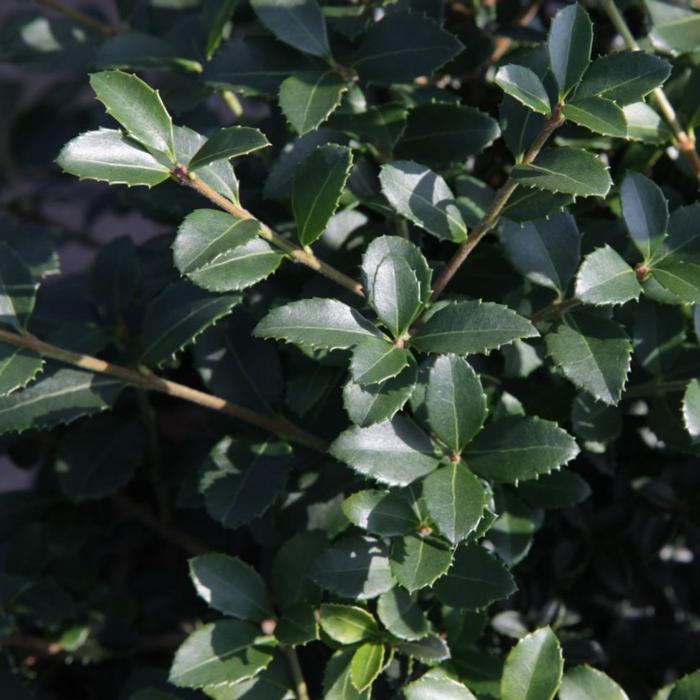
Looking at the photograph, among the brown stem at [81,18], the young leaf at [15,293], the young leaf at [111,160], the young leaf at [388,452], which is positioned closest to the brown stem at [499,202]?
the young leaf at [388,452]

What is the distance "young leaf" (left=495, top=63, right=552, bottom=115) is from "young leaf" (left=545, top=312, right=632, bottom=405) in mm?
172

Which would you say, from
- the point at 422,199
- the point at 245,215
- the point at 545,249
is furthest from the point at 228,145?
the point at 545,249

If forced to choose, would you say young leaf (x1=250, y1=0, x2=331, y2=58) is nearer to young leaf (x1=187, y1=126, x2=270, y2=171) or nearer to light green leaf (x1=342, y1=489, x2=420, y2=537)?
young leaf (x1=187, y1=126, x2=270, y2=171)

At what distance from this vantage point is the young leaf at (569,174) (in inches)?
25.8

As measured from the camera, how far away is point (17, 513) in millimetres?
1107

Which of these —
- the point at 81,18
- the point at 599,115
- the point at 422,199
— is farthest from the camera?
the point at 81,18

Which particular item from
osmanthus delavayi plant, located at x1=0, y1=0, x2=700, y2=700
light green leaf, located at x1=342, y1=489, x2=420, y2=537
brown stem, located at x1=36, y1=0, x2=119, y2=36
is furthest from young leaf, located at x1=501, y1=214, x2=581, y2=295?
brown stem, located at x1=36, y1=0, x2=119, y2=36

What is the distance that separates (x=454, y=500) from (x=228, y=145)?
28 centimetres

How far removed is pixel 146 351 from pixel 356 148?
251mm

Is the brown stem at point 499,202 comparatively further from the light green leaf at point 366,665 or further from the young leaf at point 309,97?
the light green leaf at point 366,665

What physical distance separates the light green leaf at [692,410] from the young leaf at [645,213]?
0.10 metres

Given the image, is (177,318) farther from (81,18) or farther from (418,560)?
(81,18)

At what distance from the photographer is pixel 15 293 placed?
0.81 m

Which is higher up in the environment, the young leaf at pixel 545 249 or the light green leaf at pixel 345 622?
the young leaf at pixel 545 249
